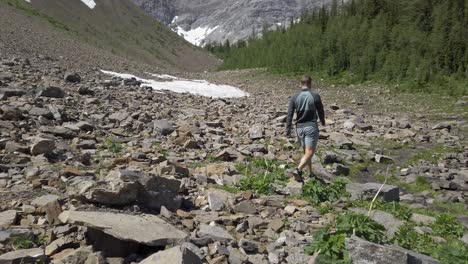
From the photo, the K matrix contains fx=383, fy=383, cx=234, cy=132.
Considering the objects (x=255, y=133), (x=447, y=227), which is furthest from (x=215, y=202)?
(x=255, y=133)

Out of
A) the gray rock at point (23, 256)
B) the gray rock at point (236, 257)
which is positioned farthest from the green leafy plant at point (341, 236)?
the gray rock at point (23, 256)

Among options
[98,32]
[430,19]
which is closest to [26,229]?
[430,19]

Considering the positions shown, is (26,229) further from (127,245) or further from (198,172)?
(198,172)

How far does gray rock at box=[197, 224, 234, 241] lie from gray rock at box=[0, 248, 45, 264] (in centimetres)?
210

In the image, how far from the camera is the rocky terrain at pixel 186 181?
5043 millimetres

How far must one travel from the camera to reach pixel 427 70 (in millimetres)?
35094

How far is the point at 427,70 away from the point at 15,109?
1351 inches

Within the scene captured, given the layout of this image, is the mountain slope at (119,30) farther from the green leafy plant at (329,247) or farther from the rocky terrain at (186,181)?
the green leafy plant at (329,247)

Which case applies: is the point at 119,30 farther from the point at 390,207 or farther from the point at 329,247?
the point at 329,247

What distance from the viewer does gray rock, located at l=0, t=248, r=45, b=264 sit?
4.42 m

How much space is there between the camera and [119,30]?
3425 inches

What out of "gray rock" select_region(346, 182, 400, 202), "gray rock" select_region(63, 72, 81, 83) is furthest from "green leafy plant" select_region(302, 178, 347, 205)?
"gray rock" select_region(63, 72, 81, 83)

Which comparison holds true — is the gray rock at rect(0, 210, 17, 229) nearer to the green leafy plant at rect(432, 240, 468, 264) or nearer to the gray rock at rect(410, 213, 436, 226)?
the green leafy plant at rect(432, 240, 468, 264)

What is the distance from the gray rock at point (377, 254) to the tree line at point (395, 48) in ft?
94.5
